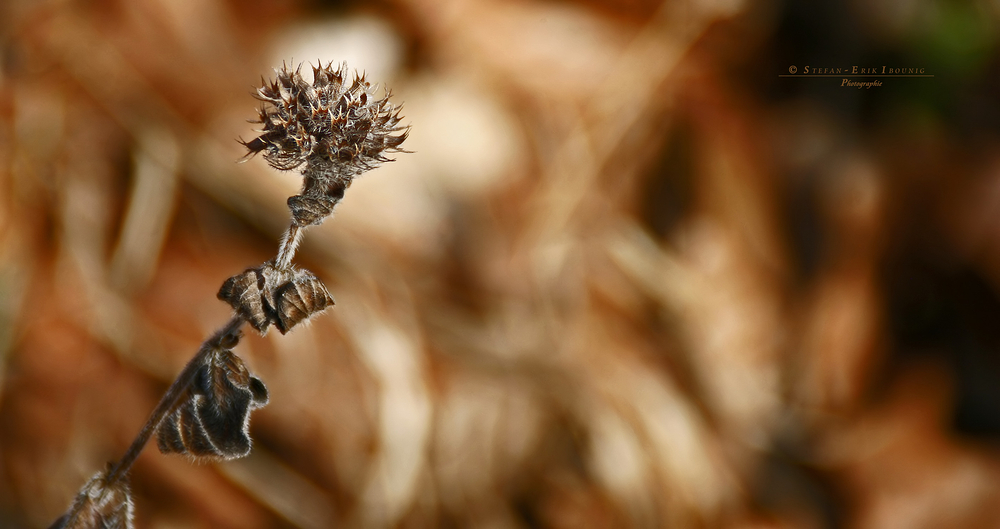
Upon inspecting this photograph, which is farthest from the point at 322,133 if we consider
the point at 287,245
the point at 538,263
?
the point at 538,263

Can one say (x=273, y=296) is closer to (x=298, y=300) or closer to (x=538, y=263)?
(x=298, y=300)

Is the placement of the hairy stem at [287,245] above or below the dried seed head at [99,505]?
above

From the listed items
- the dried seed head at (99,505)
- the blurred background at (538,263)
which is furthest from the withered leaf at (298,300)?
the blurred background at (538,263)

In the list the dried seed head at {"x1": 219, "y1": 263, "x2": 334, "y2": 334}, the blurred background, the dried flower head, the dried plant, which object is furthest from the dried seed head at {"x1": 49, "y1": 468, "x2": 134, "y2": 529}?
the blurred background

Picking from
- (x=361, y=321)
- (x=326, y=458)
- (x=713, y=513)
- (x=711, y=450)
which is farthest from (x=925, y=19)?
(x=326, y=458)

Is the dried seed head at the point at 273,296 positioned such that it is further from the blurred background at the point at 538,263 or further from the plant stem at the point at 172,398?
the blurred background at the point at 538,263
